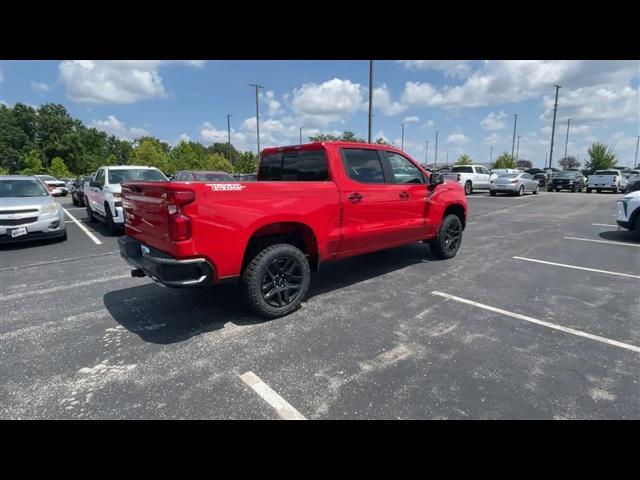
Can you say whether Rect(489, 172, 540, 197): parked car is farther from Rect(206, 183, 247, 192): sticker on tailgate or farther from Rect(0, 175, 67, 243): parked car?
Rect(0, 175, 67, 243): parked car

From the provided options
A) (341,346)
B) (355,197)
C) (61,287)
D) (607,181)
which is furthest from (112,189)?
(607,181)

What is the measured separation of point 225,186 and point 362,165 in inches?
84.9

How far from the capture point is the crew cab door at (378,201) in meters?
4.46

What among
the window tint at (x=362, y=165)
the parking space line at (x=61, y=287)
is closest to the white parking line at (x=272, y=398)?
the window tint at (x=362, y=165)

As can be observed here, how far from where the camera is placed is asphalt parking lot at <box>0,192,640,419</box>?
2412 millimetres

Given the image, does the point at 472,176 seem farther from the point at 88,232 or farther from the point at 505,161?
the point at 505,161

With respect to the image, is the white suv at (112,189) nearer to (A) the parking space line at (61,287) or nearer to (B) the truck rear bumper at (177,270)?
(A) the parking space line at (61,287)

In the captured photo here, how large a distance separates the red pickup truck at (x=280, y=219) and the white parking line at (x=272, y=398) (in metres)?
1.02

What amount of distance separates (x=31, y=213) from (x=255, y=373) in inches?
297

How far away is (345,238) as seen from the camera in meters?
4.43

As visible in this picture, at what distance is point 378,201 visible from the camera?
15.6 ft

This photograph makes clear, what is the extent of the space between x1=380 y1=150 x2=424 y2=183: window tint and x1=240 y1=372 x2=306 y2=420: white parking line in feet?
11.5
